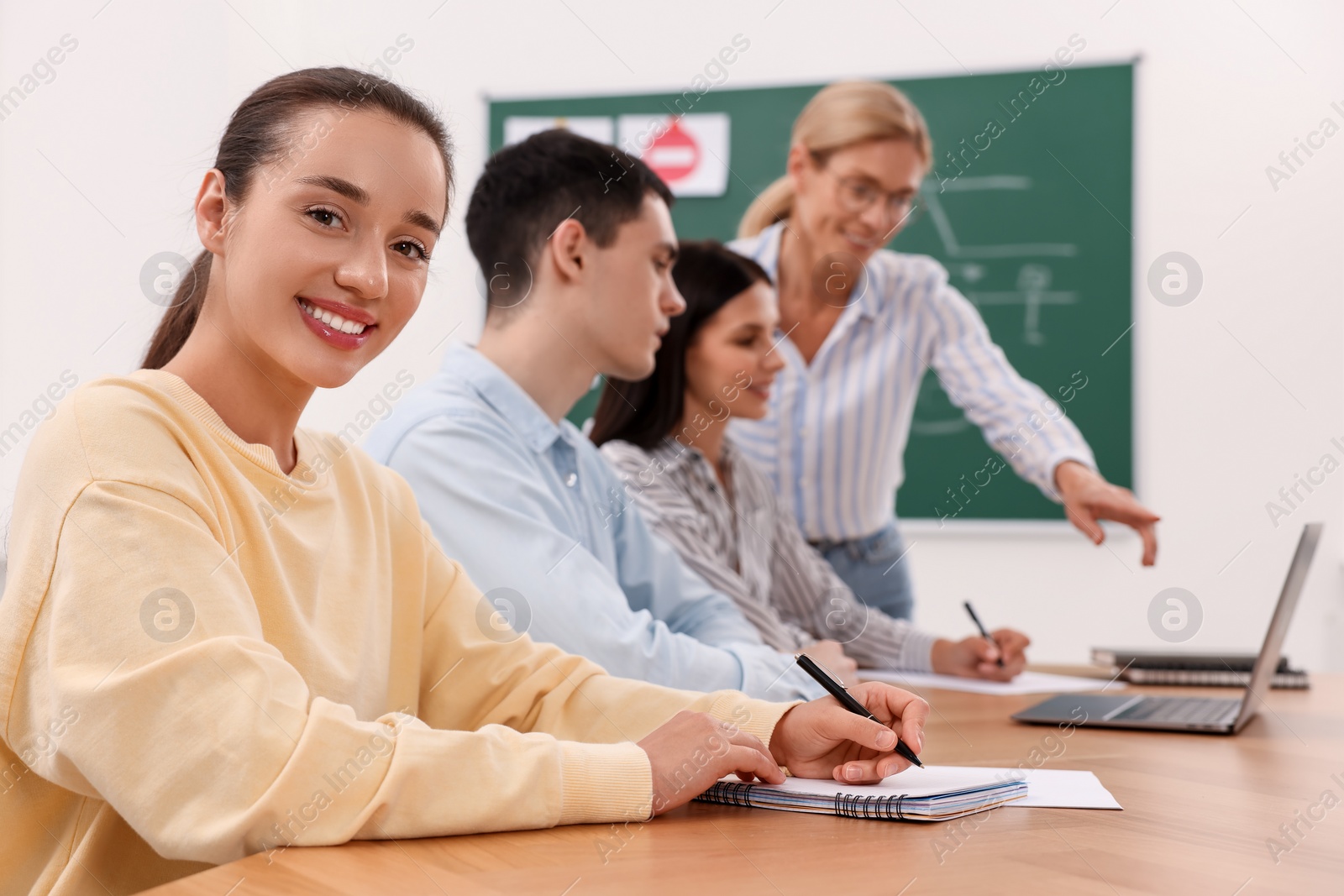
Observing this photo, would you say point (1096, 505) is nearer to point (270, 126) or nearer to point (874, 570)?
point (874, 570)

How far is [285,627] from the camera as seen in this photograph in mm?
897

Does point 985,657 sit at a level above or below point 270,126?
below

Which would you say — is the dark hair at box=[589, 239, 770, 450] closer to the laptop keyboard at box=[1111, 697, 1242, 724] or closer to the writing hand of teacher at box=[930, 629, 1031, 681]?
the writing hand of teacher at box=[930, 629, 1031, 681]

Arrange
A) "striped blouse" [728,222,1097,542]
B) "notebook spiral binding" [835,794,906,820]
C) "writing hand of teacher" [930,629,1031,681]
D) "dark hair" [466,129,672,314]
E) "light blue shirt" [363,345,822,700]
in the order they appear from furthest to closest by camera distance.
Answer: "striped blouse" [728,222,1097,542] < "writing hand of teacher" [930,629,1031,681] < "dark hair" [466,129,672,314] < "light blue shirt" [363,345,822,700] < "notebook spiral binding" [835,794,906,820]

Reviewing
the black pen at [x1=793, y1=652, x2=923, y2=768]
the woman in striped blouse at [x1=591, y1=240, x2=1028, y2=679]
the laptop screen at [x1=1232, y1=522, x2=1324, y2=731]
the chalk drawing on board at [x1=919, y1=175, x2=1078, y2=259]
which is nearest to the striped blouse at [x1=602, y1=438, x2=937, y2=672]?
the woman in striped blouse at [x1=591, y1=240, x2=1028, y2=679]

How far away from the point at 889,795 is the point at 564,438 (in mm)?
882

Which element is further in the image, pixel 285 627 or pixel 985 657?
pixel 985 657

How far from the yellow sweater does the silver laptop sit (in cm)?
60

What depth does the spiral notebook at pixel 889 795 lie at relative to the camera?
0.83m

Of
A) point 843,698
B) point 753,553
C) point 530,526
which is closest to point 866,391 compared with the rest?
point 753,553

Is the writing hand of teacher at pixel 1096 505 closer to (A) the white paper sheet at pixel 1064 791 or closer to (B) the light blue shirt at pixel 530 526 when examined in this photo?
(B) the light blue shirt at pixel 530 526

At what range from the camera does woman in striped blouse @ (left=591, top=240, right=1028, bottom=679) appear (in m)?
1.93

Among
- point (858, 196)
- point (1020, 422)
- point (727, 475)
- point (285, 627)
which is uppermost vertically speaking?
point (858, 196)

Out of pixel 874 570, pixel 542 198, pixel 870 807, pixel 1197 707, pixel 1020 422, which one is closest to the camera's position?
pixel 870 807
